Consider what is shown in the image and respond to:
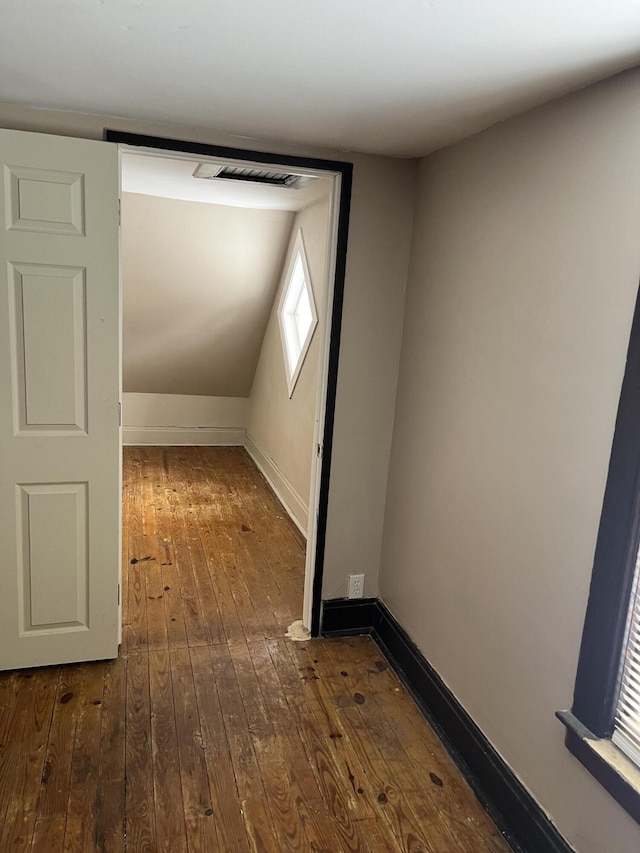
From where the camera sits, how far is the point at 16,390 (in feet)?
7.73

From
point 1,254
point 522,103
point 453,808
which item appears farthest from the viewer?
point 1,254

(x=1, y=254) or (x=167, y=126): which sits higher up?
(x=167, y=126)

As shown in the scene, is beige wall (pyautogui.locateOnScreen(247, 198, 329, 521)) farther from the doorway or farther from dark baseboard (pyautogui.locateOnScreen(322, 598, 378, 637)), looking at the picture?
dark baseboard (pyautogui.locateOnScreen(322, 598, 378, 637))

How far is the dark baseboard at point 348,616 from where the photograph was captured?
2.96 metres

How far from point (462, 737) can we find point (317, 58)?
2.17m

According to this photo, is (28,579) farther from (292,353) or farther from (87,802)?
(292,353)

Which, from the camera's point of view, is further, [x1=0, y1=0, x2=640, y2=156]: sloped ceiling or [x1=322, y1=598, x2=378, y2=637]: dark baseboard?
[x1=322, y1=598, x2=378, y2=637]: dark baseboard

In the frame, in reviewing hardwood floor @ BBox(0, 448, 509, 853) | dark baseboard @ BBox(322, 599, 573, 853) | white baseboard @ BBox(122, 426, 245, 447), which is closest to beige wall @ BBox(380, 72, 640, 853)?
dark baseboard @ BBox(322, 599, 573, 853)

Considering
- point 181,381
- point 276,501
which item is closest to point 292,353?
point 276,501

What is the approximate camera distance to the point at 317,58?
160 cm

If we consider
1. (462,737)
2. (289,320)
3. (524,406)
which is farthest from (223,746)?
(289,320)

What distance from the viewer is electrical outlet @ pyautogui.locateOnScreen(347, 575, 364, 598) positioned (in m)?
2.96

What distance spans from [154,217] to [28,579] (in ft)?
8.99

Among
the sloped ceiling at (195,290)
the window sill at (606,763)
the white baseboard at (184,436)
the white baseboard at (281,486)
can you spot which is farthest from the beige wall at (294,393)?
the window sill at (606,763)
